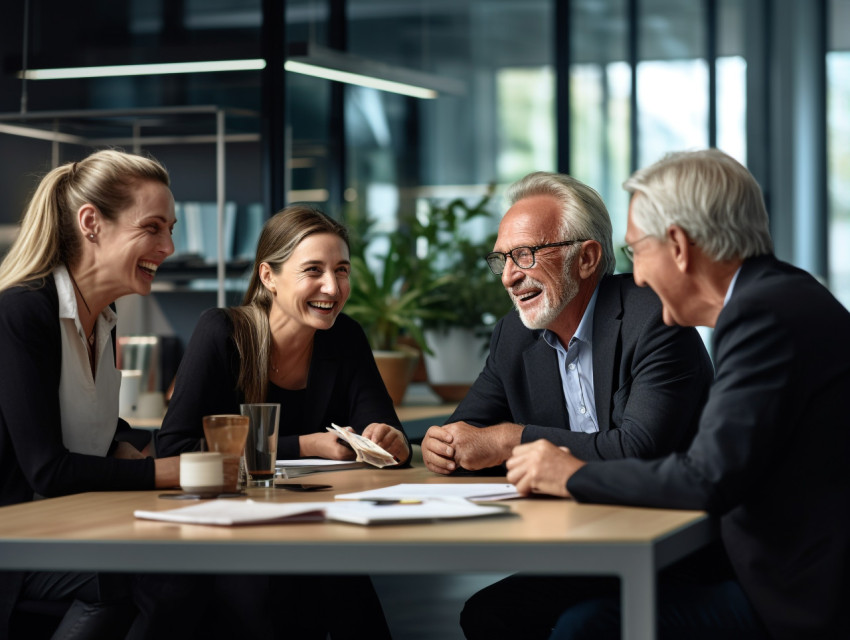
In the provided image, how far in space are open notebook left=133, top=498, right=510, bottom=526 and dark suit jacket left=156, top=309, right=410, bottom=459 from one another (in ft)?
2.60

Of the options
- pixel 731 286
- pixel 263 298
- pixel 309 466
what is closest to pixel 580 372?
pixel 309 466

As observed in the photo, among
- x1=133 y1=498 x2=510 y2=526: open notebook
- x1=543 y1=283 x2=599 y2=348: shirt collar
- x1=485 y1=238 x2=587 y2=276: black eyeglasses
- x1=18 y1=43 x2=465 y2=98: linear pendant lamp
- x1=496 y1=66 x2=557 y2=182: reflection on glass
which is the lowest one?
x1=133 y1=498 x2=510 y2=526: open notebook

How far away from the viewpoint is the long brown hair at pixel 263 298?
2.70 meters

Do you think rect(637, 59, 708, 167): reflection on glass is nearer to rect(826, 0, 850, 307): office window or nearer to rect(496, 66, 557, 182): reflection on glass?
Result: rect(496, 66, 557, 182): reflection on glass

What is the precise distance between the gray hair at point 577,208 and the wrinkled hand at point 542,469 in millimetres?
863

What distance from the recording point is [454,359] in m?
4.53

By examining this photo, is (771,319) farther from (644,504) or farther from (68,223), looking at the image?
(68,223)

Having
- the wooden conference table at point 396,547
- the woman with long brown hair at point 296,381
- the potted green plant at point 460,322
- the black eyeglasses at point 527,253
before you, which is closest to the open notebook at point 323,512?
the wooden conference table at point 396,547

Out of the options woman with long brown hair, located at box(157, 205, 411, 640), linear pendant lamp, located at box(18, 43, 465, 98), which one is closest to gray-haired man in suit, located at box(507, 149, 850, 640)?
woman with long brown hair, located at box(157, 205, 411, 640)

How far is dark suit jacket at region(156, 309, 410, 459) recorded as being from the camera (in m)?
2.55

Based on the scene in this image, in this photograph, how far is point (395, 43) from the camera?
8523 millimetres

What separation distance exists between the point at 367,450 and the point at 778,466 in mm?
971

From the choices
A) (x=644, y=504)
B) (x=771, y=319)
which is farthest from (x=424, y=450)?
(x=771, y=319)

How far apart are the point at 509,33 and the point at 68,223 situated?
7079 mm
